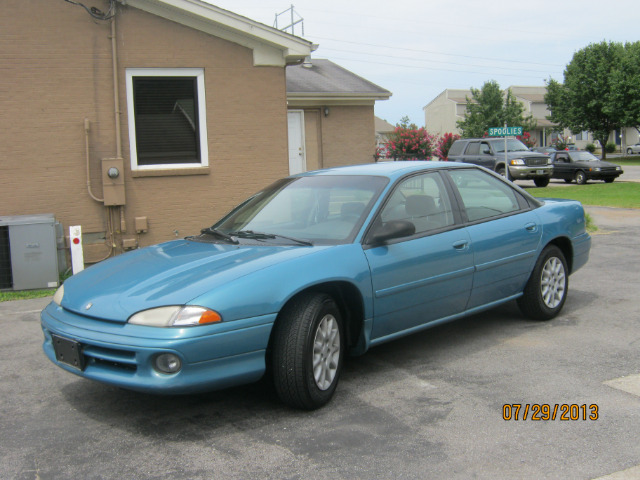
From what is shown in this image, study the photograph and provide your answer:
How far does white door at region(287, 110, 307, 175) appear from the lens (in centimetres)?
1733

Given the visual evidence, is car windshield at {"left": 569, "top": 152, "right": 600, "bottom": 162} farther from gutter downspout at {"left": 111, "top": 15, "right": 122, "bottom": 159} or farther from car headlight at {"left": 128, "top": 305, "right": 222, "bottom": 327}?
car headlight at {"left": 128, "top": 305, "right": 222, "bottom": 327}

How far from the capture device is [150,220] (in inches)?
389

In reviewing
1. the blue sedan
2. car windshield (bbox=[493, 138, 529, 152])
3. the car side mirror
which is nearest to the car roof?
the blue sedan

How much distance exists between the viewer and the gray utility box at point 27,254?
27.0 feet

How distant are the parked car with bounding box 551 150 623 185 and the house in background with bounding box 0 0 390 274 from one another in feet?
64.7

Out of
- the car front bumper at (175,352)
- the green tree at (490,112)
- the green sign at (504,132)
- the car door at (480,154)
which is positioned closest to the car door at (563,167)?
the car door at (480,154)

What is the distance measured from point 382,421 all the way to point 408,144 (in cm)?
1739

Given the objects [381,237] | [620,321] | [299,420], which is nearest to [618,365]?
[620,321]

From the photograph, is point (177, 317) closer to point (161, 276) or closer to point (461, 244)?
point (161, 276)

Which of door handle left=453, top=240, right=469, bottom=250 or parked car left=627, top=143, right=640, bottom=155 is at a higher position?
parked car left=627, top=143, right=640, bottom=155

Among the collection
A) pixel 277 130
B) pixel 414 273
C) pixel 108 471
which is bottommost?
pixel 108 471

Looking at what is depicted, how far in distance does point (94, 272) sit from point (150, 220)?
536cm

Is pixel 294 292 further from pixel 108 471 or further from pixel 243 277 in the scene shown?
pixel 108 471

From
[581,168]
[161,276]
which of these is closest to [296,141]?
[161,276]
